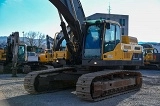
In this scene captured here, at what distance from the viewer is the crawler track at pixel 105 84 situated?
937 centimetres

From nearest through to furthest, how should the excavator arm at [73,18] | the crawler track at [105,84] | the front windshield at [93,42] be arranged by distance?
1. the crawler track at [105,84]
2. the excavator arm at [73,18]
3. the front windshield at [93,42]

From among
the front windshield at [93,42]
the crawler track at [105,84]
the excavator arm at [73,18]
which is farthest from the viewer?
the front windshield at [93,42]

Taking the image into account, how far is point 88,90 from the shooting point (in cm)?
920

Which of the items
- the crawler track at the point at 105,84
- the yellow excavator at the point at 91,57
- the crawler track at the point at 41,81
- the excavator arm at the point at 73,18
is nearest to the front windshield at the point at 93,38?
the yellow excavator at the point at 91,57

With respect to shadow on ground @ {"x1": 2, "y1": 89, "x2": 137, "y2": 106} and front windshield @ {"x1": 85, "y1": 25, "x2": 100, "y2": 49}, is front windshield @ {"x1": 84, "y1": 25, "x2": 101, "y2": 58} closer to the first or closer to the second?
front windshield @ {"x1": 85, "y1": 25, "x2": 100, "y2": 49}

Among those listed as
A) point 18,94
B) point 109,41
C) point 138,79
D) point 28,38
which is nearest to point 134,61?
point 138,79

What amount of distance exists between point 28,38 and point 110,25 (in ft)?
227

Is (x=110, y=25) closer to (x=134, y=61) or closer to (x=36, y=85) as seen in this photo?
(x=134, y=61)

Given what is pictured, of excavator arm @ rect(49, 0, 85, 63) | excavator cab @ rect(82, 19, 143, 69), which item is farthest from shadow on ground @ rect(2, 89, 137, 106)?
excavator arm @ rect(49, 0, 85, 63)

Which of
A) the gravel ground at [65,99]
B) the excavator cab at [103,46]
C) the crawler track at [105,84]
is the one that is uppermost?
the excavator cab at [103,46]

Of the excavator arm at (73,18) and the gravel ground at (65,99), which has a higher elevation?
the excavator arm at (73,18)

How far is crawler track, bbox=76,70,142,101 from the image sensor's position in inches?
369

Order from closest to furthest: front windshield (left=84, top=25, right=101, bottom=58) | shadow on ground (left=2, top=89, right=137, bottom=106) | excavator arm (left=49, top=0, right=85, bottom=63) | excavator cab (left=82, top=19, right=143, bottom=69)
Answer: shadow on ground (left=2, top=89, right=137, bottom=106)
excavator arm (left=49, top=0, right=85, bottom=63)
excavator cab (left=82, top=19, right=143, bottom=69)
front windshield (left=84, top=25, right=101, bottom=58)

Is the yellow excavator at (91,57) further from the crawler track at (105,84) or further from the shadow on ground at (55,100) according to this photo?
the shadow on ground at (55,100)
